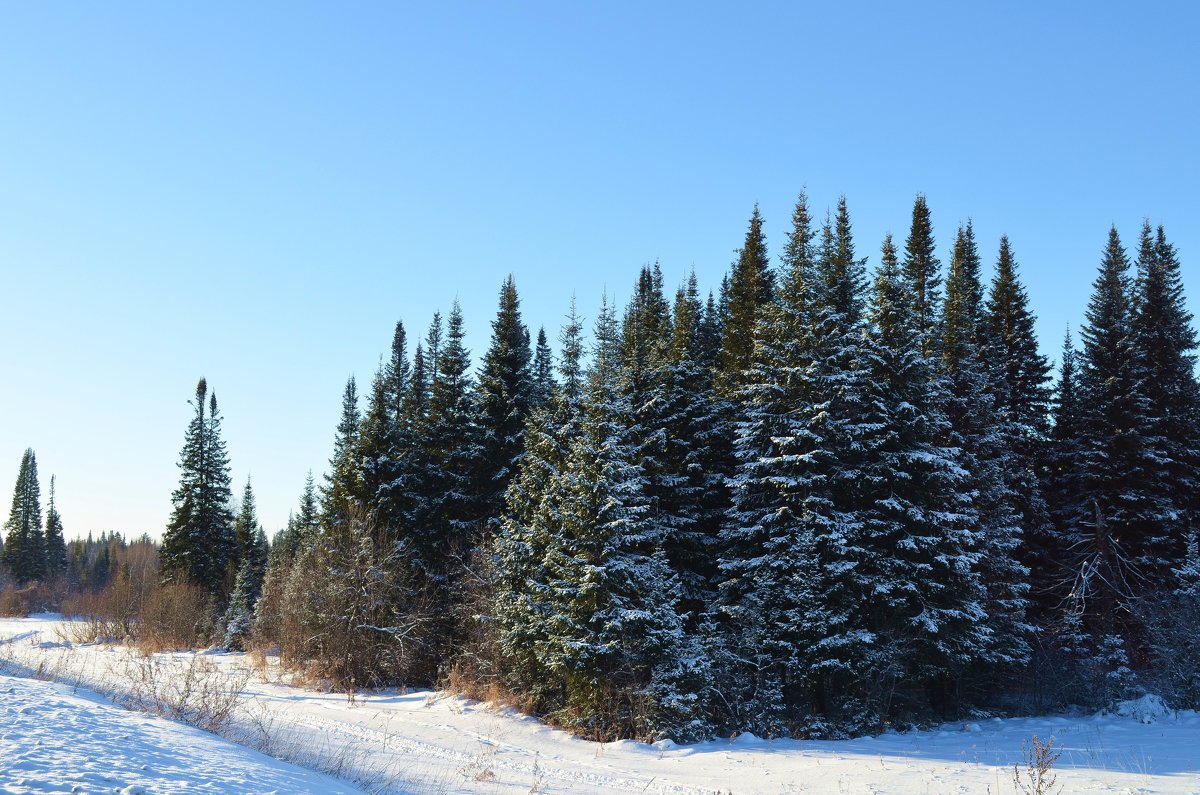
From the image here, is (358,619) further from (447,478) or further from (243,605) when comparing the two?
(243,605)

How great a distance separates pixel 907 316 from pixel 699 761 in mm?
18215

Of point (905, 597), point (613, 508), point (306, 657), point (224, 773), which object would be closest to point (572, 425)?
point (613, 508)

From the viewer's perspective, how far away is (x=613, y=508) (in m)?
23.2

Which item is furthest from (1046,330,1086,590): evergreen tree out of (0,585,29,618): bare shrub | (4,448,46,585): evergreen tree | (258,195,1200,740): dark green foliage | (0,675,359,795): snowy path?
(4,448,46,585): evergreen tree

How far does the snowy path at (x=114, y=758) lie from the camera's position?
23.7ft

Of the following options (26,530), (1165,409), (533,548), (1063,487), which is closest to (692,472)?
(533,548)

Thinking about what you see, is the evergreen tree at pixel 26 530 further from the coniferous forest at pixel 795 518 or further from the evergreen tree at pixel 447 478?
the evergreen tree at pixel 447 478

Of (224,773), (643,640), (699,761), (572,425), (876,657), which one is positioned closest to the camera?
(224,773)

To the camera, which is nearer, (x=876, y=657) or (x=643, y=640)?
(x=643, y=640)

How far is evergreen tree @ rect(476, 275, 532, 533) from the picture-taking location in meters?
35.4

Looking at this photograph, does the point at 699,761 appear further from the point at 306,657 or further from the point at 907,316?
the point at 306,657

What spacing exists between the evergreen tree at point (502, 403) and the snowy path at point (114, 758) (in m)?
23.4

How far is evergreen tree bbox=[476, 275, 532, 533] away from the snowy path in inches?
922

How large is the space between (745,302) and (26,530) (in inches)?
3934
